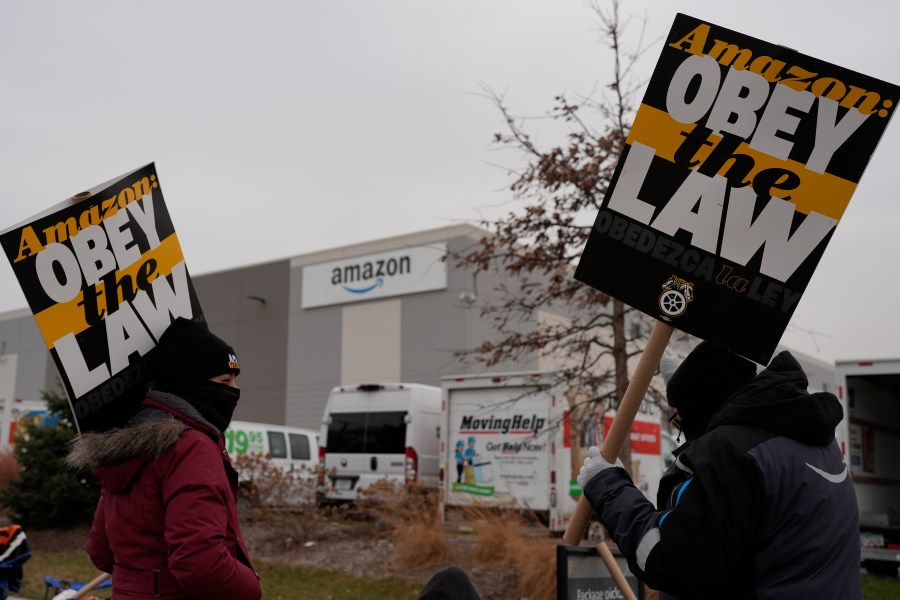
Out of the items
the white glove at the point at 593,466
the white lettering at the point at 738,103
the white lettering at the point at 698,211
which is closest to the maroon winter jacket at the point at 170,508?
the white glove at the point at 593,466

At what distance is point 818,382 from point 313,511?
52.7 meters

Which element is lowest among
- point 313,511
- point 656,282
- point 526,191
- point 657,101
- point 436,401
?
point 313,511

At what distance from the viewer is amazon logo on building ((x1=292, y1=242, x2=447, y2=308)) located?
35156 millimetres

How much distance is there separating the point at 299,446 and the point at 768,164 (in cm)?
1854

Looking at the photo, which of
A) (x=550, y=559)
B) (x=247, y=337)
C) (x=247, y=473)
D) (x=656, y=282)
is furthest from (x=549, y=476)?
(x=247, y=337)

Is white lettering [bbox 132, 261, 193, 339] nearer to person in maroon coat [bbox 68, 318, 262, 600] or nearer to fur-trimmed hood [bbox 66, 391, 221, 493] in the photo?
person in maroon coat [bbox 68, 318, 262, 600]

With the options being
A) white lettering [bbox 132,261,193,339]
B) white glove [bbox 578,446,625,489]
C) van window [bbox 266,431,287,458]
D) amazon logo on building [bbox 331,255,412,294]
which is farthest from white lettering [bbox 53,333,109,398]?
amazon logo on building [bbox 331,255,412,294]

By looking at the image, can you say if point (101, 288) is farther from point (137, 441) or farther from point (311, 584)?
point (311, 584)

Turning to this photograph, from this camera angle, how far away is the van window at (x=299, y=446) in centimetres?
2050

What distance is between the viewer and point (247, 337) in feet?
137

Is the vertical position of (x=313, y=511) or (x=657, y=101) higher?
(x=657, y=101)

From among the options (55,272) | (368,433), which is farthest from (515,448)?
(55,272)

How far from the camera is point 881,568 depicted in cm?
1184

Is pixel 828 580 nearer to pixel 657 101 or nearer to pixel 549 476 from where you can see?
pixel 657 101
